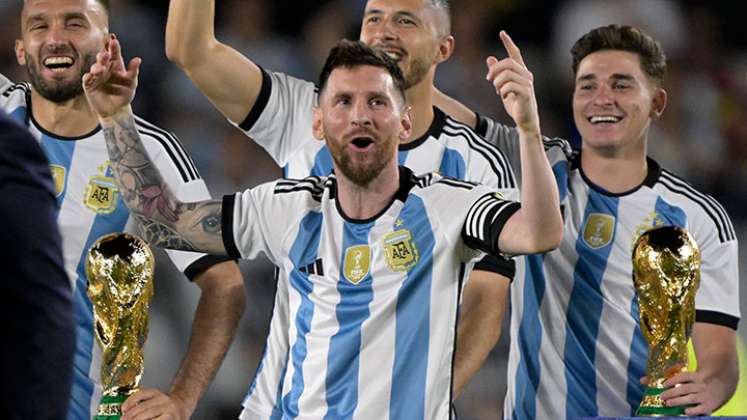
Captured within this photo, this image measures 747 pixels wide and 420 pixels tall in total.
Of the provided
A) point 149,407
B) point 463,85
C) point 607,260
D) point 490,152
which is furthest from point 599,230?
point 463,85

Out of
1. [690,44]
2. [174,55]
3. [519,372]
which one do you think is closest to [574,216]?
[519,372]

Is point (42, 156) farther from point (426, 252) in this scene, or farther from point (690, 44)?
point (690, 44)

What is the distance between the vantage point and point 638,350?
3.50 m

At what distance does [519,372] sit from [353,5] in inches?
91.1

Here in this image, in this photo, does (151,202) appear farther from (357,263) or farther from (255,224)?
(357,263)

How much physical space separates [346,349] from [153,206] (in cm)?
57

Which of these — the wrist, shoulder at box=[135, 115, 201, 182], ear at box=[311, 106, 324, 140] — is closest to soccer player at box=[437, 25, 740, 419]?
ear at box=[311, 106, 324, 140]

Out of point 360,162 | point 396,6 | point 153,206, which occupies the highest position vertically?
point 396,6

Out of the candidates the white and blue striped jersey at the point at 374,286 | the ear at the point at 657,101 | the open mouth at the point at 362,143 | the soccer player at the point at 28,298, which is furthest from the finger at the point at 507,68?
the soccer player at the point at 28,298

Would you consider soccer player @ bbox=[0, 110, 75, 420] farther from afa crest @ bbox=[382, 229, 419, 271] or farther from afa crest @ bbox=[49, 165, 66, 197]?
afa crest @ bbox=[49, 165, 66, 197]

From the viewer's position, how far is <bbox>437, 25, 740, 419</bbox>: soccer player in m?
3.46

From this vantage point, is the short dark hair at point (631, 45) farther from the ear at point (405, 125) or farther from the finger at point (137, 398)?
the finger at point (137, 398)

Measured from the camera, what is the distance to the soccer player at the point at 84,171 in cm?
323

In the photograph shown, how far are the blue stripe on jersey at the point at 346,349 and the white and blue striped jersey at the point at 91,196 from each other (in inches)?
23.2
